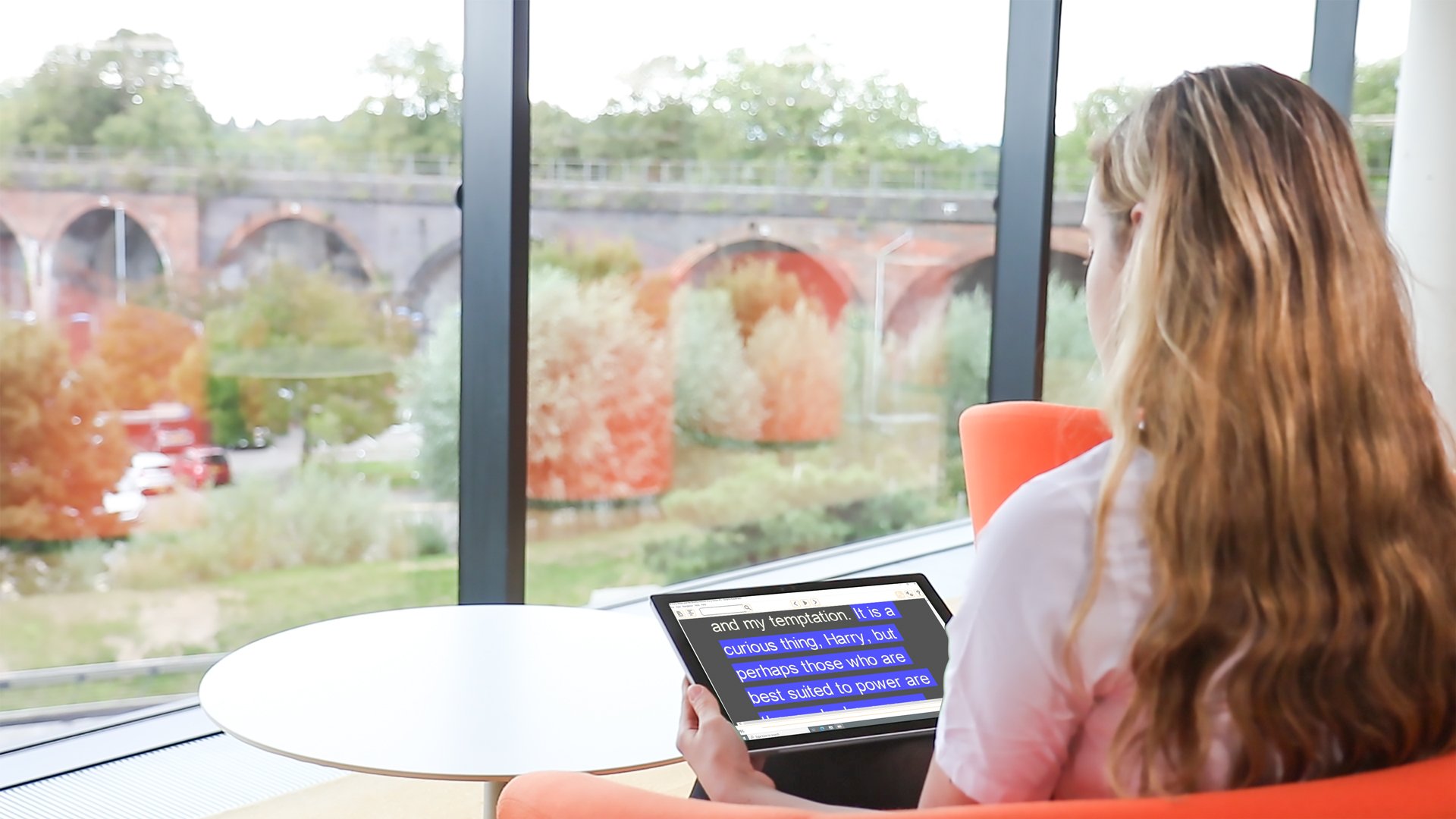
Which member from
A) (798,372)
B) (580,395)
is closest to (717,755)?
(580,395)

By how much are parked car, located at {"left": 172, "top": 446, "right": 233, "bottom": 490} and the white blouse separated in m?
2.22

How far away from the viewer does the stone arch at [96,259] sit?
259cm

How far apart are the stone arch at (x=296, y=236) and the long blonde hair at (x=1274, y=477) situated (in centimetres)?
227

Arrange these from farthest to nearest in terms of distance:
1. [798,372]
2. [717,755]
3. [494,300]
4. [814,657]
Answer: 1. [798,372]
2. [494,300]
3. [814,657]
4. [717,755]

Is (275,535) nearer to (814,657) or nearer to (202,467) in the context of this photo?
(202,467)

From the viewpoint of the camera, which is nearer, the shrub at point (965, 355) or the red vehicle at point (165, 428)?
the red vehicle at point (165, 428)

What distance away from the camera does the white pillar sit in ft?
14.9

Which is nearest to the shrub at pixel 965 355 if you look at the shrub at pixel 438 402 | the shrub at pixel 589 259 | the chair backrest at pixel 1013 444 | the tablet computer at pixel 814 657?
the shrub at pixel 589 259

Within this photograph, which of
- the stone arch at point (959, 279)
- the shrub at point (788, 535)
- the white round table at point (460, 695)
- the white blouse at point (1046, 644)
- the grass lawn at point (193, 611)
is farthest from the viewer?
the stone arch at point (959, 279)

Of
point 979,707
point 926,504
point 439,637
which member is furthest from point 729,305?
point 979,707

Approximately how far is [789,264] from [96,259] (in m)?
2.02

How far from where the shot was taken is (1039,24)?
12.7 feet

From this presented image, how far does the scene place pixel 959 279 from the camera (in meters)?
4.51

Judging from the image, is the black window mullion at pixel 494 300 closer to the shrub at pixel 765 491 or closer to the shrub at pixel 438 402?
the shrub at pixel 438 402
